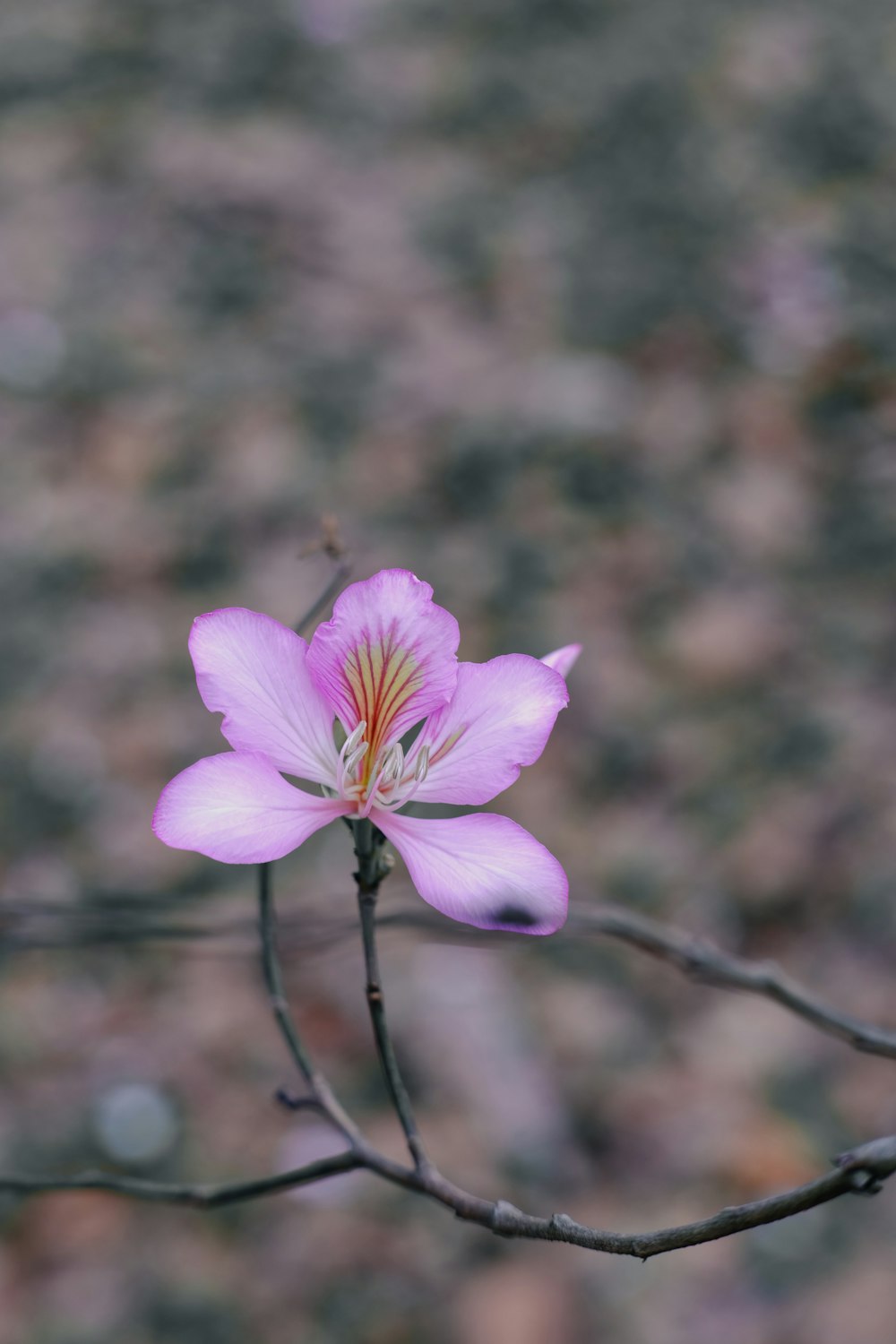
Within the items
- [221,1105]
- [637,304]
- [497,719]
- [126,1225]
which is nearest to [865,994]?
[221,1105]

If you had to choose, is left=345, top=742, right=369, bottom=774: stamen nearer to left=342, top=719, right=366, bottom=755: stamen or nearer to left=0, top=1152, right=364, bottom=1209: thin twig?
left=342, top=719, right=366, bottom=755: stamen

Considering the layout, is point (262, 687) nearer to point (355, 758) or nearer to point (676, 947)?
point (355, 758)

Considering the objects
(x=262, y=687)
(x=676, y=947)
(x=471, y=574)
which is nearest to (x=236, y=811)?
(x=262, y=687)

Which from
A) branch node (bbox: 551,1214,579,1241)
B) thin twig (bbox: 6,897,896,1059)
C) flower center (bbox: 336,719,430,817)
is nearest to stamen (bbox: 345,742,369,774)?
flower center (bbox: 336,719,430,817)

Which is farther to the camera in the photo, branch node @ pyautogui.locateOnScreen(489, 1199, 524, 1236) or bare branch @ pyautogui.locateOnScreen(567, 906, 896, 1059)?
bare branch @ pyautogui.locateOnScreen(567, 906, 896, 1059)

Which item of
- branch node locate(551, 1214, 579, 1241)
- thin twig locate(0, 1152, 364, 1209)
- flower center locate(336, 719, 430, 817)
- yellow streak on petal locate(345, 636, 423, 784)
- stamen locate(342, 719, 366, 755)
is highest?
yellow streak on petal locate(345, 636, 423, 784)

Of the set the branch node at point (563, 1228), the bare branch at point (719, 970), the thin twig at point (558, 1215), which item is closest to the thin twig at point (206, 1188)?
the thin twig at point (558, 1215)

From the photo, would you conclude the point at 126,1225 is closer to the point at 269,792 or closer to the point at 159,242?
the point at 269,792
